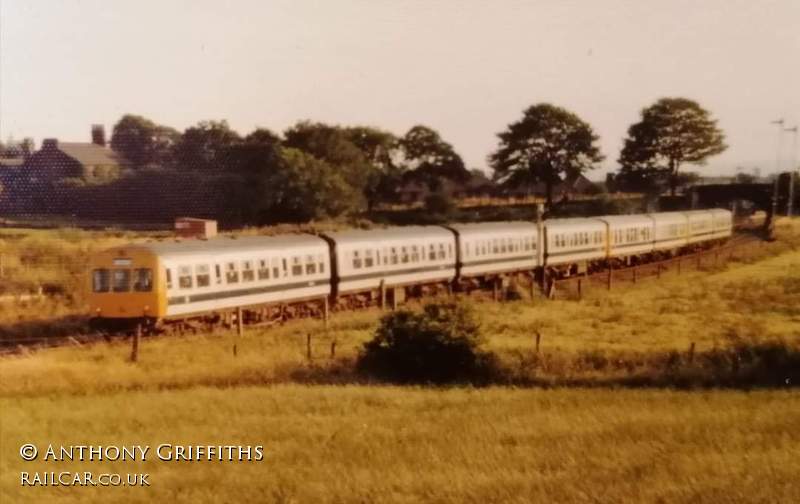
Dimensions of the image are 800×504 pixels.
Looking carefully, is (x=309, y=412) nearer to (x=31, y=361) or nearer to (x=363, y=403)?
(x=363, y=403)

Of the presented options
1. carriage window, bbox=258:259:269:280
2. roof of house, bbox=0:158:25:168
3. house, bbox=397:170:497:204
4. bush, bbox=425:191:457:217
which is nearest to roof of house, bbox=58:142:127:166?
roof of house, bbox=0:158:25:168

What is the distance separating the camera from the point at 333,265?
1972 centimetres

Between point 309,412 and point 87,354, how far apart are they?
5.20 m

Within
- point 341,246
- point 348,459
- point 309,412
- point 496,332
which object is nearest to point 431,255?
point 341,246

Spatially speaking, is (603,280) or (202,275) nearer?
(202,275)

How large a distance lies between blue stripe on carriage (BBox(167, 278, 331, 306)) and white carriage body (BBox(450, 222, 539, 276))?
5.14m

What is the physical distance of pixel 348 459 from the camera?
8.35m

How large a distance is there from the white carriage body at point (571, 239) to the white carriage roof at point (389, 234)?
13.8 ft

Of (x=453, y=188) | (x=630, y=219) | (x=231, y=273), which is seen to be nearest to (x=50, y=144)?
(x=231, y=273)

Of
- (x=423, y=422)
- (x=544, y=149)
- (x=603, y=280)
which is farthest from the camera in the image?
(x=603, y=280)

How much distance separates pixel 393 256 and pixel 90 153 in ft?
27.7

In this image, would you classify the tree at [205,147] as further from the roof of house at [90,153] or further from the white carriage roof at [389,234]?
the white carriage roof at [389,234]

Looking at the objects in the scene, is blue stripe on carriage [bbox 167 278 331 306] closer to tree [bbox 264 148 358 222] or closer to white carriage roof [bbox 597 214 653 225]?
tree [bbox 264 148 358 222]

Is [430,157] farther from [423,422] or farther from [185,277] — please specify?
[423,422]
